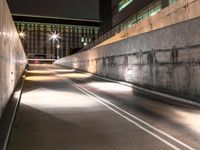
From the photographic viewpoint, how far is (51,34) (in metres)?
148

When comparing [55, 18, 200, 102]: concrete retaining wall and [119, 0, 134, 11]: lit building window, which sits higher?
[119, 0, 134, 11]: lit building window

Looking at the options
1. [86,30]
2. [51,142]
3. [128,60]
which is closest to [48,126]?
[51,142]

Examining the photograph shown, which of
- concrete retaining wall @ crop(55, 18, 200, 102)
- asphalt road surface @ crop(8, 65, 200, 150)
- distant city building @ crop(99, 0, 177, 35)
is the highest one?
distant city building @ crop(99, 0, 177, 35)

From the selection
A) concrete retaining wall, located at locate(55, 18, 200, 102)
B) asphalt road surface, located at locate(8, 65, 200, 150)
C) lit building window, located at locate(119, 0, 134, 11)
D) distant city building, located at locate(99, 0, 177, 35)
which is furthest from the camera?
lit building window, located at locate(119, 0, 134, 11)

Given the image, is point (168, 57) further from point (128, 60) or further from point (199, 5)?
point (128, 60)

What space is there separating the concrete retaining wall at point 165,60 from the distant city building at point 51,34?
112374 millimetres

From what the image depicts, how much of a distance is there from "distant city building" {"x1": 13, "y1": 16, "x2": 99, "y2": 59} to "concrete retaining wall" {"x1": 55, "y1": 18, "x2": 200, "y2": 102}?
112374 millimetres

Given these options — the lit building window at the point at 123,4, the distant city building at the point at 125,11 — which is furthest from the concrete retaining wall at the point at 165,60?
the lit building window at the point at 123,4

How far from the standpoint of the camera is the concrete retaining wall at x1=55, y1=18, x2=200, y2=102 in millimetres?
14211

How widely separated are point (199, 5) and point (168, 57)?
14.2ft

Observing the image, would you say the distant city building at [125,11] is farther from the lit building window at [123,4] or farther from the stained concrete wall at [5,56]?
the stained concrete wall at [5,56]

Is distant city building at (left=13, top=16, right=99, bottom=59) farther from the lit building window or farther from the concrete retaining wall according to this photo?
the concrete retaining wall

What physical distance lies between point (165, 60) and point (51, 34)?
134877 mm

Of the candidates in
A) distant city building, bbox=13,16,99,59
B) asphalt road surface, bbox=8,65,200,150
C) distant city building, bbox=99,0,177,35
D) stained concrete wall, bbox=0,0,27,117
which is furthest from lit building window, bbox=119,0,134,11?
distant city building, bbox=13,16,99,59
